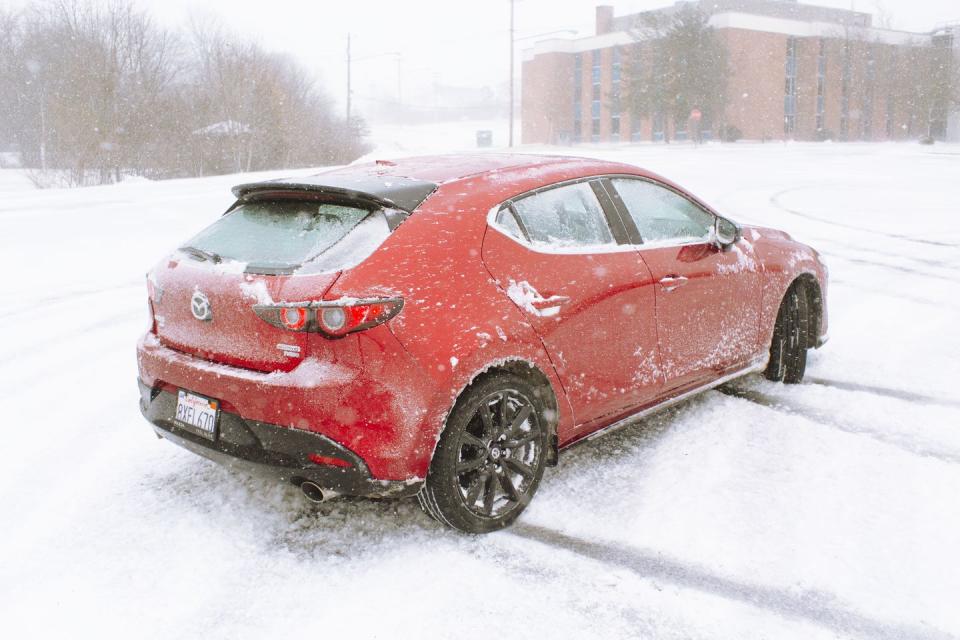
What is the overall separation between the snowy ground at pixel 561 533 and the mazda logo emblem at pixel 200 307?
92cm

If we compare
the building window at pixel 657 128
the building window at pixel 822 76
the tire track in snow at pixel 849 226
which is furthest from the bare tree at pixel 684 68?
the tire track in snow at pixel 849 226

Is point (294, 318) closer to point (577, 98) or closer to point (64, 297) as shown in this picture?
point (64, 297)

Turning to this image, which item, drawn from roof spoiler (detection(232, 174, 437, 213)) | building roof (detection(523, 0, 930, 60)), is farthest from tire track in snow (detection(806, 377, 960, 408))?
building roof (detection(523, 0, 930, 60))

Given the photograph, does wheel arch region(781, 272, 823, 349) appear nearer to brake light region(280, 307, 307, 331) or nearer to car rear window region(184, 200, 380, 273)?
car rear window region(184, 200, 380, 273)

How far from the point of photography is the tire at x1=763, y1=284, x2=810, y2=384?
5199mm

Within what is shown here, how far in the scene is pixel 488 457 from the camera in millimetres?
3285

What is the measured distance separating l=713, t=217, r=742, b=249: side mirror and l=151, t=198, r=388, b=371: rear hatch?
2.12 meters

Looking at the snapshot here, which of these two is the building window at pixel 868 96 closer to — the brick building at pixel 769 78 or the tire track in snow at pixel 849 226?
the brick building at pixel 769 78

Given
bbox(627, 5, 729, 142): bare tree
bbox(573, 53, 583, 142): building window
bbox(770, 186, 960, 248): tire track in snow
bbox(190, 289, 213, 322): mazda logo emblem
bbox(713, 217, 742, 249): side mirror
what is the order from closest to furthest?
bbox(190, 289, 213, 322): mazda logo emblem → bbox(713, 217, 742, 249): side mirror → bbox(770, 186, 960, 248): tire track in snow → bbox(627, 5, 729, 142): bare tree → bbox(573, 53, 583, 142): building window

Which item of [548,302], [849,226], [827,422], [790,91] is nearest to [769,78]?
[790,91]

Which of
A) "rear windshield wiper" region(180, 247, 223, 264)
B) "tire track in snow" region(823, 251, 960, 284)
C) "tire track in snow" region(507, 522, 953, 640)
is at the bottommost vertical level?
"tire track in snow" region(507, 522, 953, 640)

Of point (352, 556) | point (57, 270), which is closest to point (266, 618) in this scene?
point (352, 556)

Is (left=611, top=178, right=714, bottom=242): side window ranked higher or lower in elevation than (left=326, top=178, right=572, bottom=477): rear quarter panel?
higher

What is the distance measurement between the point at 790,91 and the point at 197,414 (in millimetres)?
73349
